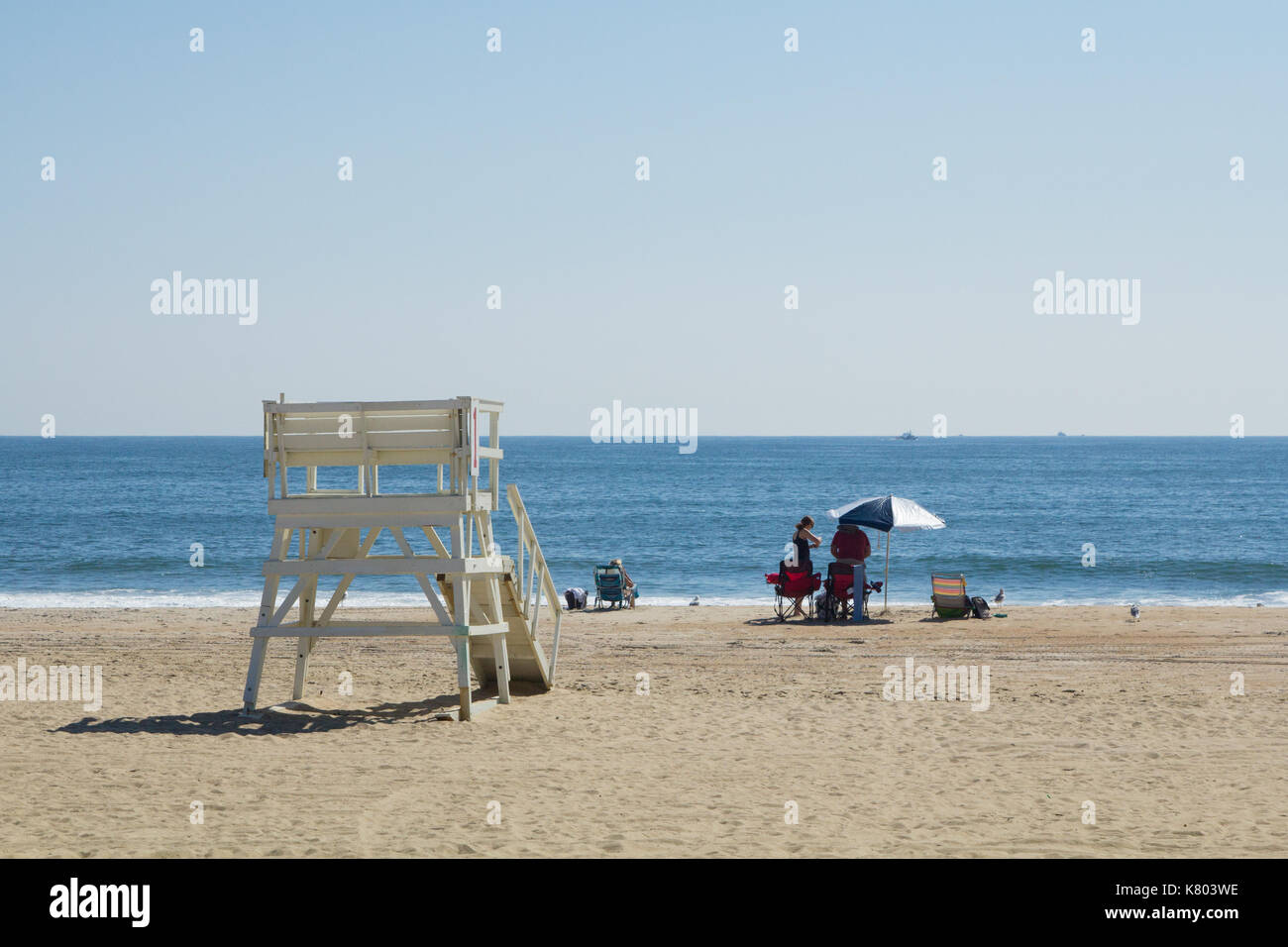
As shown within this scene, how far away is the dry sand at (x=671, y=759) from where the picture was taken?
22.0 feet

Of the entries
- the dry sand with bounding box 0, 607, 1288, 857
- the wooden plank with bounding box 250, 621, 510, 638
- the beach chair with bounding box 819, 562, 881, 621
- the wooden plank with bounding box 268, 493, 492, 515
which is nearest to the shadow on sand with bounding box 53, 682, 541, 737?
the dry sand with bounding box 0, 607, 1288, 857

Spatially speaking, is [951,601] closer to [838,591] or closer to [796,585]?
[838,591]

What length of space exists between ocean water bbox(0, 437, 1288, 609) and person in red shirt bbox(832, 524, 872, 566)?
667cm

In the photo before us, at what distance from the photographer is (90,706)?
11.1 metres

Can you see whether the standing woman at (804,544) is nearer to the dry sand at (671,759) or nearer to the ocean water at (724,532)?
the dry sand at (671,759)

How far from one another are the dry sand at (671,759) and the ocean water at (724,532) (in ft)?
36.8

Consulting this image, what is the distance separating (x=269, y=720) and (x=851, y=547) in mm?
10583

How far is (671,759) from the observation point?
348 inches

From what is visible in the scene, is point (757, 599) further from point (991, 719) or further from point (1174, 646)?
point (991, 719)

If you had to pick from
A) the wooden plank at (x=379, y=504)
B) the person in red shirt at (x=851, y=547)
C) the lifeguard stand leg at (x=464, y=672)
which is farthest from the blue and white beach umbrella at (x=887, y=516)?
the wooden plank at (x=379, y=504)

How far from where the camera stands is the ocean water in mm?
29531

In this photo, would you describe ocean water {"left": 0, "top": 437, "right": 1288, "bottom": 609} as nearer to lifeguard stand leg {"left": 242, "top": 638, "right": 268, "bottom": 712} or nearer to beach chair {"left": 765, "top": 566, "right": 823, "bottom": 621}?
beach chair {"left": 765, "top": 566, "right": 823, "bottom": 621}
